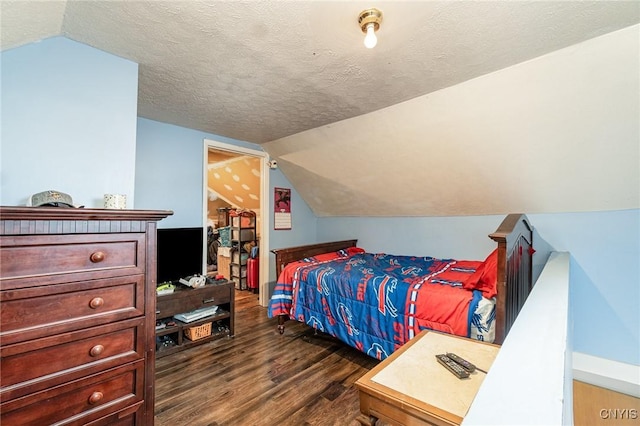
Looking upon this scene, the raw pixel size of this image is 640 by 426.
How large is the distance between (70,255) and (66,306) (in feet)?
0.65

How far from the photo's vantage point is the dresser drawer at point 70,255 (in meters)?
0.98

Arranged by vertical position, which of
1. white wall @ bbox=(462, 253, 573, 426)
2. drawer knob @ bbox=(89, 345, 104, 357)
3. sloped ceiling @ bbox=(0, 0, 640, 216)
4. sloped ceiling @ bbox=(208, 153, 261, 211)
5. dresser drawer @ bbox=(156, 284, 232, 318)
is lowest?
dresser drawer @ bbox=(156, 284, 232, 318)

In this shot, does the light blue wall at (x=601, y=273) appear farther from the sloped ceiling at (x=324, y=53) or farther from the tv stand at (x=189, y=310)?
the tv stand at (x=189, y=310)

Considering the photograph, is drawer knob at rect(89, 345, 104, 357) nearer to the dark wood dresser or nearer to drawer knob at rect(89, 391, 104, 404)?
the dark wood dresser

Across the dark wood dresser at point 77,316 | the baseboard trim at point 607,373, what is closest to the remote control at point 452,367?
the dark wood dresser at point 77,316

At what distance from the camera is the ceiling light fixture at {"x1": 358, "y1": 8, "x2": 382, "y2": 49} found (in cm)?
134

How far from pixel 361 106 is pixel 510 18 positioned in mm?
1231

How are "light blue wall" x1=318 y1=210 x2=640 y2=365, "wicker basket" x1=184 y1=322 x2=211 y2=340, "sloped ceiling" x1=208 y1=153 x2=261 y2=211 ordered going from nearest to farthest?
"light blue wall" x1=318 y1=210 x2=640 y2=365 → "wicker basket" x1=184 y1=322 x2=211 y2=340 → "sloped ceiling" x1=208 y1=153 x2=261 y2=211

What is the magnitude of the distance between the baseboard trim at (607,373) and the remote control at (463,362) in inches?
84.5

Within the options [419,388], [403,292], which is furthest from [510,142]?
[419,388]

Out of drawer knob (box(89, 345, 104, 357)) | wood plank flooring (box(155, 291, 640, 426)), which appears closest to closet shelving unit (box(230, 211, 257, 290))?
wood plank flooring (box(155, 291, 640, 426))

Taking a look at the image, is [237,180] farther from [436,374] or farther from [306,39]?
[436,374]

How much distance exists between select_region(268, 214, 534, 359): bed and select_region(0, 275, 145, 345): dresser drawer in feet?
5.50

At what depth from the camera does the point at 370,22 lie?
1.37m
